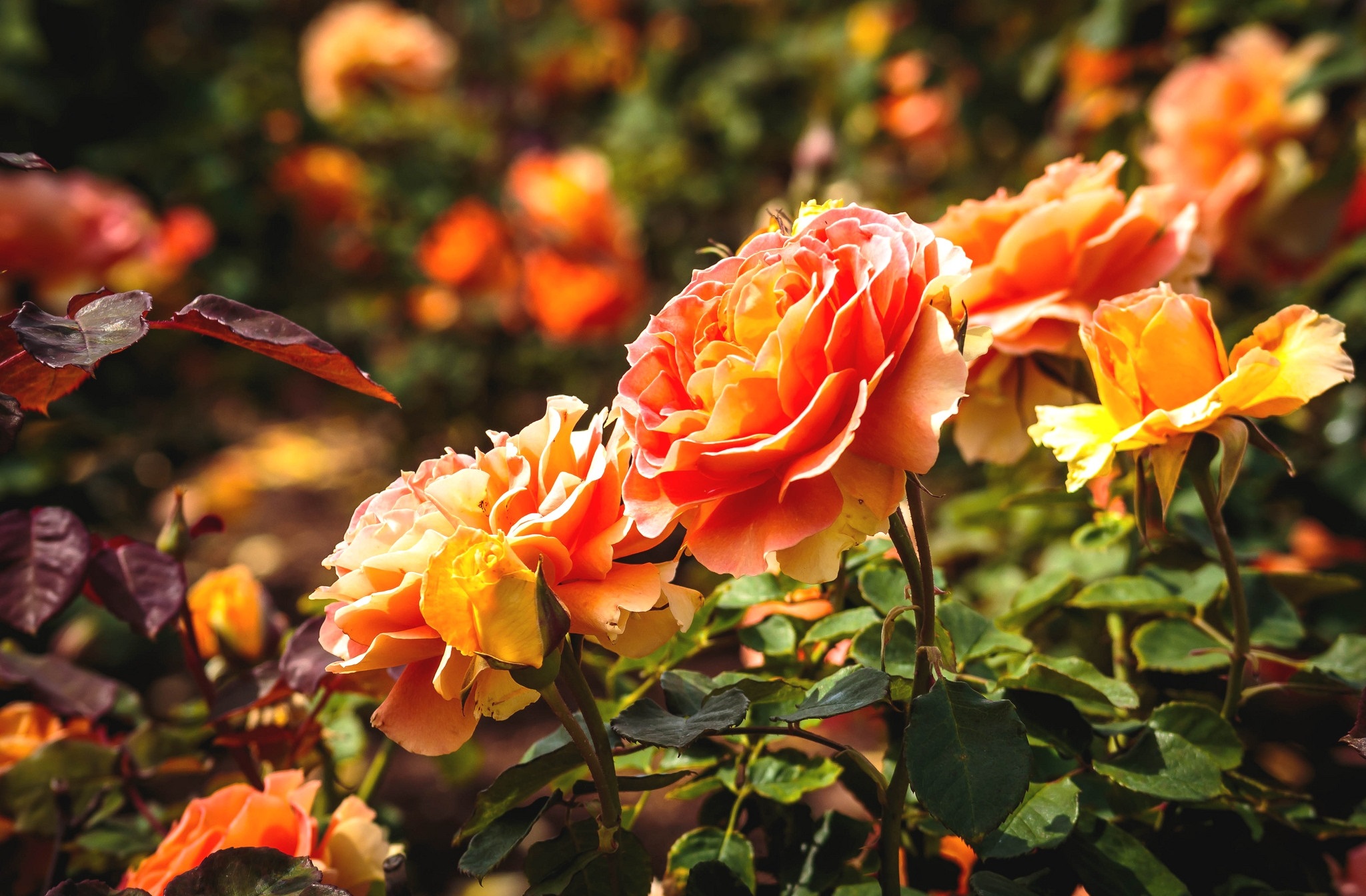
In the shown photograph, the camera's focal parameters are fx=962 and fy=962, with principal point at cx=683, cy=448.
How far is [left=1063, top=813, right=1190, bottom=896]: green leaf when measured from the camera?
1.34 feet

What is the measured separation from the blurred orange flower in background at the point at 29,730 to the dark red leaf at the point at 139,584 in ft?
0.45

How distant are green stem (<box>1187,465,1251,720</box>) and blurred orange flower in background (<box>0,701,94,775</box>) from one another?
686mm

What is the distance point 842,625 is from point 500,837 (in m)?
0.20

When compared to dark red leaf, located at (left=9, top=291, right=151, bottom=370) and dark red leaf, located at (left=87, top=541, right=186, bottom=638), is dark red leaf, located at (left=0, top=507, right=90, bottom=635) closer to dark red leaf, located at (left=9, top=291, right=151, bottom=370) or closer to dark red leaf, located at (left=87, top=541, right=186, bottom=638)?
dark red leaf, located at (left=87, top=541, right=186, bottom=638)

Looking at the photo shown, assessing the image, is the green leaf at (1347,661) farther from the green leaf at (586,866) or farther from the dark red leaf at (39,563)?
the dark red leaf at (39,563)

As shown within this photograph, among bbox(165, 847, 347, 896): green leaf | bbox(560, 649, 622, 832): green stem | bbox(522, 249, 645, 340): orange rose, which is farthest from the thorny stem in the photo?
bbox(522, 249, 645, 340): orange rose

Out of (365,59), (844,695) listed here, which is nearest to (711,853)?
(844,695)

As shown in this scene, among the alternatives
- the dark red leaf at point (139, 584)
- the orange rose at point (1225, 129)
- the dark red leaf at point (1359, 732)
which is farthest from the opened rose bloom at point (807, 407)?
the orange rose at point (1225, 129)

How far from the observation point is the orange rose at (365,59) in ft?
7.13

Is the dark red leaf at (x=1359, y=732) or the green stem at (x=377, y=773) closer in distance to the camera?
the dark red leaf at (x=1359, y=732)

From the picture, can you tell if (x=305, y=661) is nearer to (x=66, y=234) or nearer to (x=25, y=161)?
(x=25, y=161)

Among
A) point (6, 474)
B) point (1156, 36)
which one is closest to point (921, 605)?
point (1156, 36)

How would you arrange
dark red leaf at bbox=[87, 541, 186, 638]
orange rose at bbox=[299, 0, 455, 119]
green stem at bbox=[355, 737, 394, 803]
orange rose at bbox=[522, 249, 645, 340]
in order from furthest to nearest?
1. orange rose at bbox=[299, 0, 455, 119]
2. orange rose at bbox=[522, 249, 645, 340]
3. green stem at bbox=[355, 737, 394, 803]
4. dark red leaf at bbox=[87, 541, 186, 638]

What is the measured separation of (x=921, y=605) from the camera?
40 cm
